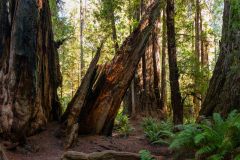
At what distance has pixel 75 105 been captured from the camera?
979 cm

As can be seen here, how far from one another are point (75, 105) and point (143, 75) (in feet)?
20.5

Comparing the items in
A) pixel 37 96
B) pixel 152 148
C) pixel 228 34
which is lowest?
pixel 152 148

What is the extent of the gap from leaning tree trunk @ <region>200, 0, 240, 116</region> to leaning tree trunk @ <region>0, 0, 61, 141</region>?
14.9ft

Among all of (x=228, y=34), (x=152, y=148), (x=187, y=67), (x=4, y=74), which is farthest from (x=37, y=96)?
(x=187, y=67)

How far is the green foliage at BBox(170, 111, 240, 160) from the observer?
5.64m

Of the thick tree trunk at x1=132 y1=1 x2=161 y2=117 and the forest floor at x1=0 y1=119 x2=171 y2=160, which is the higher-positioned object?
the thick tree trunk at x1=132 y1=1 x2=161 y2=117

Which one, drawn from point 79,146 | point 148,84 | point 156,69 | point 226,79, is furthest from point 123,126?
point 226,79

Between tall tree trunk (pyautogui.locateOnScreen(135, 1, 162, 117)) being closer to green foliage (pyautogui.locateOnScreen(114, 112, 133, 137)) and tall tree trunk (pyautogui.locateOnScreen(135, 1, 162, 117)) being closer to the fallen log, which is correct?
green foliage (pyautogui.locateOnScreen(114, 112, 133, 137))

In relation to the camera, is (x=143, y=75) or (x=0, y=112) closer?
(x=0, y=112)

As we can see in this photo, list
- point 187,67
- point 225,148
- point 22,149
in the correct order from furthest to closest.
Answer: point 187,67
point 22,149
point 225,148

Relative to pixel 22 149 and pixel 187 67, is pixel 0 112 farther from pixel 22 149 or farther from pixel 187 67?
pixel 187 67

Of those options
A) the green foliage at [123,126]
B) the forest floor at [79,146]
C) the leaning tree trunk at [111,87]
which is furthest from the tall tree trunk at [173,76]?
the green foliage at [123,126]

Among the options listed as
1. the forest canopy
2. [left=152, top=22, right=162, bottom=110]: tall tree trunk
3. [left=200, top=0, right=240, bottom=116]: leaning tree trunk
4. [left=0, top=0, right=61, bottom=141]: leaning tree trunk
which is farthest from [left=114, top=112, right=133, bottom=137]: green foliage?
[left=200, top=0, right=240, bottom=116]: leaning tree trunk

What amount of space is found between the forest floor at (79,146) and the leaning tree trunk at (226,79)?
66.1 inches
